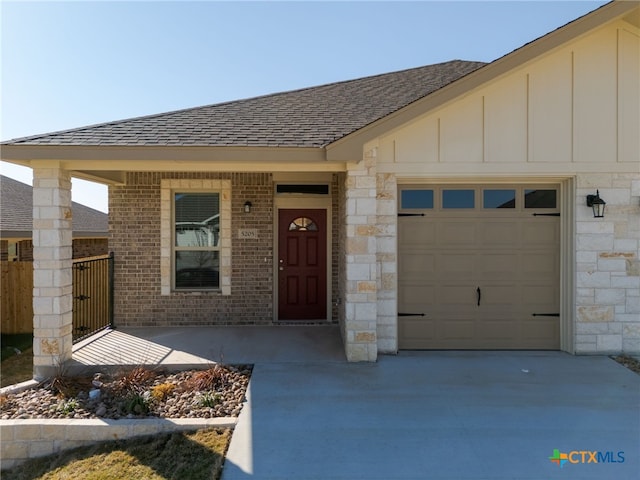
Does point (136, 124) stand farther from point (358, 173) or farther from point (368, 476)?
point (368, 476)

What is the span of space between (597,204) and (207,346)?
5.94 metres

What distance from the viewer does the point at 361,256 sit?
499cm

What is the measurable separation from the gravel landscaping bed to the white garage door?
2.66 metres

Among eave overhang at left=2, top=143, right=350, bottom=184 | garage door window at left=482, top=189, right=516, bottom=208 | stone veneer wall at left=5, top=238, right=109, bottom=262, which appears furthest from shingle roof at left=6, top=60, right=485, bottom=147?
stone veneer wall at left=5, top=238, right=109, bottom=262

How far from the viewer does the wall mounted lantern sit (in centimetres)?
515

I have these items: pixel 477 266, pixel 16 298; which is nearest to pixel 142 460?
pixel 477 266

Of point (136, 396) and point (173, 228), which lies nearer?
point (136, 396)

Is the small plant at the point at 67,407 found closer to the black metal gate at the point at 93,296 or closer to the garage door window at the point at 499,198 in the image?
the black metal gate at the point at 93,296

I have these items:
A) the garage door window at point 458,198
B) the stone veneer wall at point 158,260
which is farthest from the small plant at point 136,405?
the garage door window at point 458,198

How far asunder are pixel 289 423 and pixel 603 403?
129 inches

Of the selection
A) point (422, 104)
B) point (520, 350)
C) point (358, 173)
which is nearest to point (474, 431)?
point (520, 350)

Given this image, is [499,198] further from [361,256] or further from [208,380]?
[208,380]

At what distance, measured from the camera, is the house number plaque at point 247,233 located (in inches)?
278

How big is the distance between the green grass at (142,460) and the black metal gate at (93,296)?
361 cm
